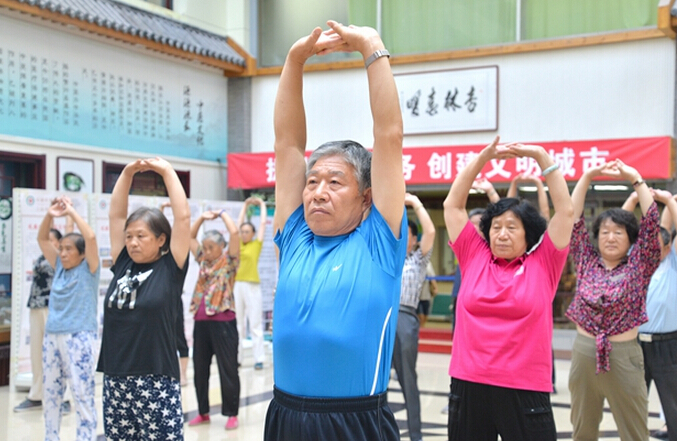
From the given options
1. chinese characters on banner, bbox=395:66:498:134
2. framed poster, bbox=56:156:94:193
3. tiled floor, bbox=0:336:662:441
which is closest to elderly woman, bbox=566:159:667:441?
tiled floor, bbox=0:336:662:441

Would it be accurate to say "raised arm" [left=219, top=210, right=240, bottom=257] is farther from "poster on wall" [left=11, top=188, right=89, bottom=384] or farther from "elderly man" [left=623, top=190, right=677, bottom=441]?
"elderly man" [left=623, top=190, right=677, bottom=441]

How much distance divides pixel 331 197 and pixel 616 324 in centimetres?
254

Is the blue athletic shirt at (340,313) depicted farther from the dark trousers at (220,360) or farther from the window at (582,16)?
the window at (582,16)

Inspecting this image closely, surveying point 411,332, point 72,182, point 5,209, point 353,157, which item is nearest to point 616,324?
point 411,332

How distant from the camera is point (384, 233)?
7.32 ft

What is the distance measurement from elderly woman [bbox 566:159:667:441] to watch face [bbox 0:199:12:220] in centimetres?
638

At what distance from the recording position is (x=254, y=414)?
6.55m

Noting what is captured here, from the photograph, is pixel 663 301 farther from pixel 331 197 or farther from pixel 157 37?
pixel 157 37

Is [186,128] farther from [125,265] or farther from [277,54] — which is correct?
[125,265]

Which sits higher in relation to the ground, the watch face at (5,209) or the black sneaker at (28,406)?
the watch face at (5,209)

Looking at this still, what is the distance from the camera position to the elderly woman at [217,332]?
6.05 metres

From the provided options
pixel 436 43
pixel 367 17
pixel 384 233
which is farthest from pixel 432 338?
pixel 384 233

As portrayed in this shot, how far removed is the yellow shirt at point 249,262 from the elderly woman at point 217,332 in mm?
2626

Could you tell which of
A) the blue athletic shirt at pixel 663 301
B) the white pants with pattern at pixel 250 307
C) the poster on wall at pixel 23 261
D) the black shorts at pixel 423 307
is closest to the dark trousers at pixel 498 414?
the blue athletic shirt at pixel 663 301
